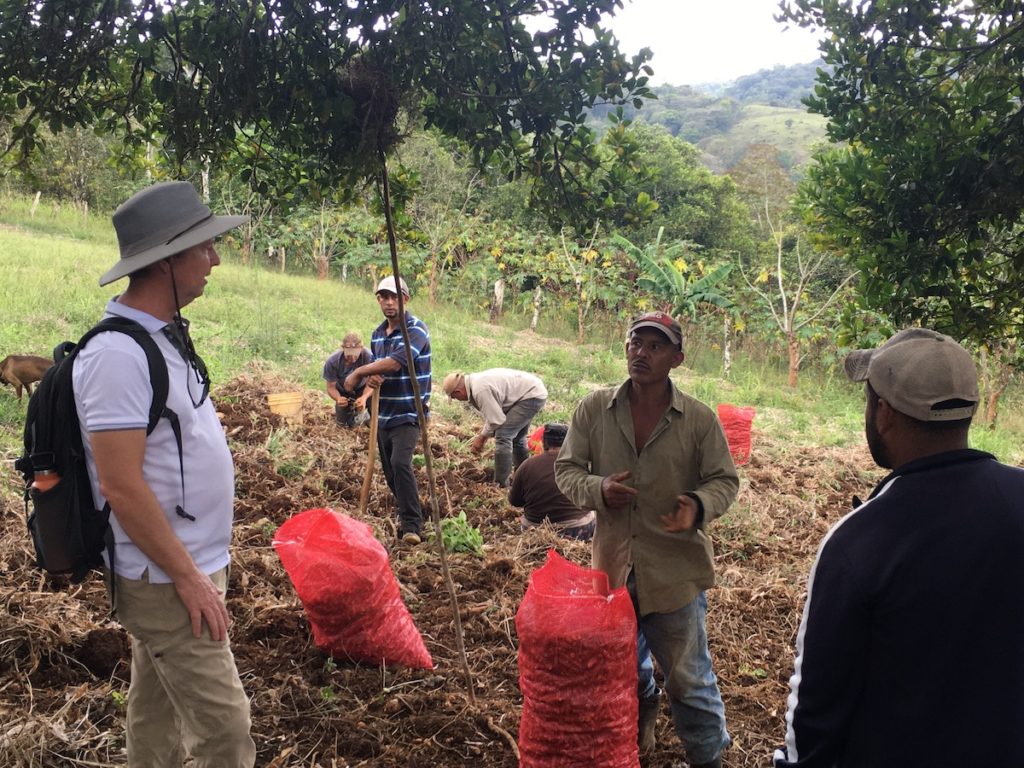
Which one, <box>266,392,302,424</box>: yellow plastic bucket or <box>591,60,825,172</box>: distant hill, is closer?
<box>266,392,302,424</box>: yellow plastic bucket

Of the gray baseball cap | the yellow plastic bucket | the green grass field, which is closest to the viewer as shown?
the gray baseball cap

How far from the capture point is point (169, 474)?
2.03 m

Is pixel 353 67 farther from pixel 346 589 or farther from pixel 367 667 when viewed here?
pixel 367 667

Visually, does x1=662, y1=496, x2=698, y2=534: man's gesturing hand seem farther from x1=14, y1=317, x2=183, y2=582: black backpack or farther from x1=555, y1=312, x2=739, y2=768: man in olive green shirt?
x1=14, y1=317, x2=183, y2=582: black backpack

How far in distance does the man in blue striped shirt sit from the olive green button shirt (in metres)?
2.37

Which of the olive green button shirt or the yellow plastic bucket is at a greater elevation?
the olive green button shirt

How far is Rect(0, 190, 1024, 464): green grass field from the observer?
33.7 feet

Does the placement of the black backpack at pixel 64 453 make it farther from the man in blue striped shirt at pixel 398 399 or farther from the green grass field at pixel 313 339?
the green grass field at pixel 313 339

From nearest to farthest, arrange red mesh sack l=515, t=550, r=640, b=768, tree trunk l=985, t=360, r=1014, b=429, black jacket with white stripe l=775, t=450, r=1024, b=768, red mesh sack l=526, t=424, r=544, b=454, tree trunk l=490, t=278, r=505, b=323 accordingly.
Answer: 1. black jacket with white stripe l=775, t=450, r=1024, b=768
2. red mesh sack l=515, t=550, r=640, b=768
3. red mesh sack l=526, t=424, r=544, b=454
4. tree trunk l=985, t=360, r=1014, b=429
5. tree trunk l=490, t=278, r=505, b=323

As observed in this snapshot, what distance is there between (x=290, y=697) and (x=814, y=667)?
2.48m

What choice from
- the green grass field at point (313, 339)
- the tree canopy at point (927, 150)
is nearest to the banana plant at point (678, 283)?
the green grass field at point (313, 339)

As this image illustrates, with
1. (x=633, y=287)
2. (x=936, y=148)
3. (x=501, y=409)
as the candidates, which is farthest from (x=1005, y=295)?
(x=633, y=287)

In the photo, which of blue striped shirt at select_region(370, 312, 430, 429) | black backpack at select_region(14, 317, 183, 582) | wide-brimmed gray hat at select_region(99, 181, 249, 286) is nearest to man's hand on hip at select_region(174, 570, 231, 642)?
black backpack at select_region(14, 317, 183, 582)

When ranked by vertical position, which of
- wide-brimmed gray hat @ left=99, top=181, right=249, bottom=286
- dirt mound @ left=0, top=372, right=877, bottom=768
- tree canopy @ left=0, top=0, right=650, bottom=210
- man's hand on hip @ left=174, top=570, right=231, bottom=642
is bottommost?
dirt mound @ left=0, top=372, right=877, bottom=768
